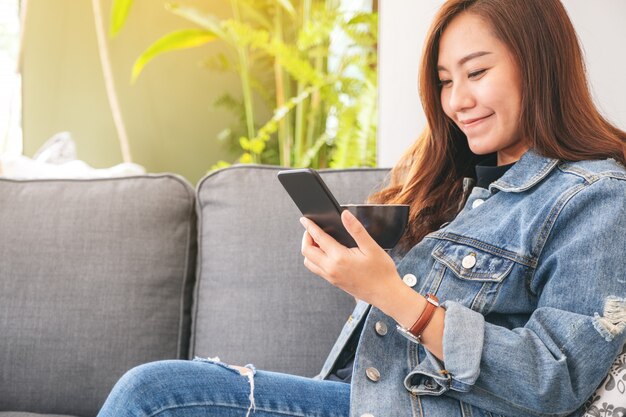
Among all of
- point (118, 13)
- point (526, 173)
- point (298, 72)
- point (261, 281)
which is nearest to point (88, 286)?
point (261, 281)

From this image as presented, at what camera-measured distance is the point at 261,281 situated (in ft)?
5.12

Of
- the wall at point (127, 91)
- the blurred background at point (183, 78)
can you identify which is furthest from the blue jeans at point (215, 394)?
the wall at point (127, 91)

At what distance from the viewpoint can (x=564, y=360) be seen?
973 millimetres

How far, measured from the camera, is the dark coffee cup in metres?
1.06

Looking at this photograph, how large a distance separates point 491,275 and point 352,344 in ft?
0.98

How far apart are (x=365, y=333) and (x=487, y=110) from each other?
0.41m

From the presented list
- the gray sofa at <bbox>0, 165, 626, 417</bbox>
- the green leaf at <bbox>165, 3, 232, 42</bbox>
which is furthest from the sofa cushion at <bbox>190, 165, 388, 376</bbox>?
the green leaf at <bbox>165, 3, 232, 42</bbox>

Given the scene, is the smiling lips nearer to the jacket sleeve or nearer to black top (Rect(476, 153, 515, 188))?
black top (Rect(476, 153, 515, 188))

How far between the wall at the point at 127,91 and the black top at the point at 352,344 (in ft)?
6.55

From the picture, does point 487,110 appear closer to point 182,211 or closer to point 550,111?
point 550,111

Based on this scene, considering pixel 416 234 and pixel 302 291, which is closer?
pixel 416 234

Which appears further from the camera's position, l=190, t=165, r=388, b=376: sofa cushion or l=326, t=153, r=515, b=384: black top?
l=190, t=165, r=388, b=376: sofa cushion

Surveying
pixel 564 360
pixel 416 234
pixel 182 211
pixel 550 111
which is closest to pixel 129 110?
pixel 182 211

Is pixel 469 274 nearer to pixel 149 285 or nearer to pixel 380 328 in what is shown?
pixel 380 328
